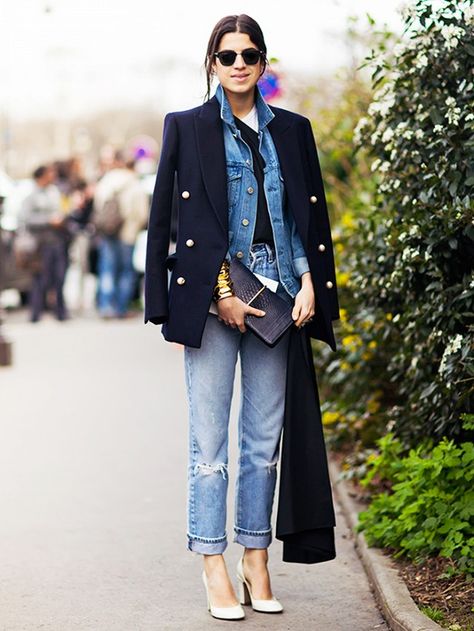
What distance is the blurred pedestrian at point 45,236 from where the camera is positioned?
17.2 m

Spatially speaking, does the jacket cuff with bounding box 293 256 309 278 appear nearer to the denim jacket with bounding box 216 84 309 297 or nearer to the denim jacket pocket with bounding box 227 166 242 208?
the denim jacket with bounding box 216 84 309 297

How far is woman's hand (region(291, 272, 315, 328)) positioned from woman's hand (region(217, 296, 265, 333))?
0.40 ft

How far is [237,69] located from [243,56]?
0.16 ft

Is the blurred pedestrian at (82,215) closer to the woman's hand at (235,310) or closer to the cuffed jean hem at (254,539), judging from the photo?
the cuffed jean hem at (254,539)

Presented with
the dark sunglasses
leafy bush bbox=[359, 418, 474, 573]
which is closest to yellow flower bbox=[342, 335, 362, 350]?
leafy bush bbox=[359, 418, 474, 573]

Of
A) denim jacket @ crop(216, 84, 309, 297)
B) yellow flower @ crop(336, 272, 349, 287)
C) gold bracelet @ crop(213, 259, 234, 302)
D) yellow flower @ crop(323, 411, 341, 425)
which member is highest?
denim jacket @ crop(216, 84, 309, 297)

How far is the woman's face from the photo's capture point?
477 cm

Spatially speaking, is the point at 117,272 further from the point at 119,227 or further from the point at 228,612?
the point at 228,612

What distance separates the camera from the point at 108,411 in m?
9.93

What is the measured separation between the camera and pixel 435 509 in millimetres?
5348

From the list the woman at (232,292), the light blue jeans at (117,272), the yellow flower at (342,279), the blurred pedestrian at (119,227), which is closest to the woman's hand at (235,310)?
the woman at (232,292)

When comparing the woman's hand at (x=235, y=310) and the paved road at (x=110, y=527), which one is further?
the paved road at (x=110, y=527)

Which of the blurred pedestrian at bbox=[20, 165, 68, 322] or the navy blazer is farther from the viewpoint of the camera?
the blurred pedestrian at bbox=[20, 165, 68, 322]

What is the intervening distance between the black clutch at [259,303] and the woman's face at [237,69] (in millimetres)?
588
